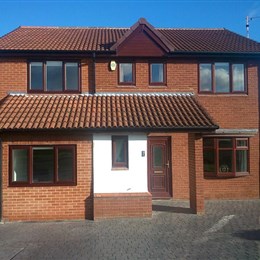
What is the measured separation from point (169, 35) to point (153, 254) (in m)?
10.4

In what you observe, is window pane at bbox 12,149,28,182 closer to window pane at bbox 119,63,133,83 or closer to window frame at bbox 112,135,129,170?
window frame at bbox 112,135,129,170

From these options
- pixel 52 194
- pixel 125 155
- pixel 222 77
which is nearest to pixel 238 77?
pixel 222 77

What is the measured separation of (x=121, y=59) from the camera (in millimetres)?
12500

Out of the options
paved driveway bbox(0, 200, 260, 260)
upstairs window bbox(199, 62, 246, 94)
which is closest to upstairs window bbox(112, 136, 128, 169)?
paved driveway bbox(0, 200, 260, 260)

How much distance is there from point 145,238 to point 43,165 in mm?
3758

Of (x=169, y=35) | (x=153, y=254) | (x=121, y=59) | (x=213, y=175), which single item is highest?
(x=169, y=35)

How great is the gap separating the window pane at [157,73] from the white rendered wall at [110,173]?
11.5 feet

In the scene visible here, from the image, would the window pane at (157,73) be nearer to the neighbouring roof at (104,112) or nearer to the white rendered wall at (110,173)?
the neighbouring roof at (104,112)

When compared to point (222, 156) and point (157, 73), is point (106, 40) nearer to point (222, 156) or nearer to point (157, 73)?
point (157, 73)

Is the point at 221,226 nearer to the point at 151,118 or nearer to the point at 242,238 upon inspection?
the point at 242,238

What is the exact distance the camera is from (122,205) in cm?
990

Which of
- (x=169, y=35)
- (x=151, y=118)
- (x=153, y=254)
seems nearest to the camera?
(x=153, y=254)

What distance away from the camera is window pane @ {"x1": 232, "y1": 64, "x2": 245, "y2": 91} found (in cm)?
1290

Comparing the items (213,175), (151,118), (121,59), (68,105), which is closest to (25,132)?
(68,105)
